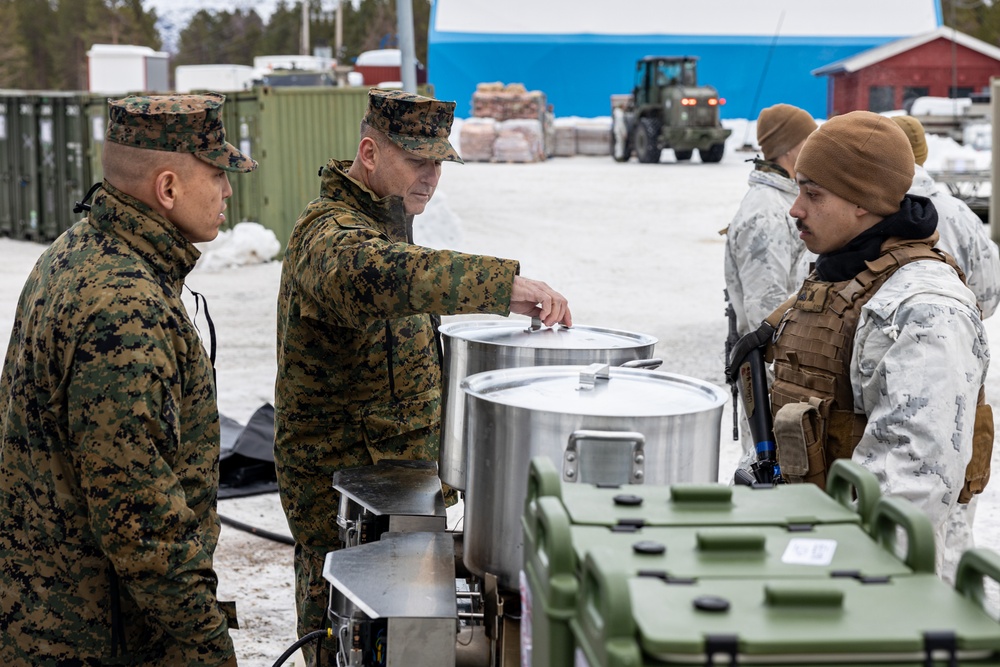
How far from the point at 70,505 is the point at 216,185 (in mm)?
799

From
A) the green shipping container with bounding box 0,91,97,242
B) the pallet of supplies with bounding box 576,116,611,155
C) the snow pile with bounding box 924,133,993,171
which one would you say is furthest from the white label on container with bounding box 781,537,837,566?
the pallet of supplies with bounding box 576,116,611,155

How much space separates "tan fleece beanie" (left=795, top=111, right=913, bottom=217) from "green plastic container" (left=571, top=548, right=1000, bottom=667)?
1.47 metres

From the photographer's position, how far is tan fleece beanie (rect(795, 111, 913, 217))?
299cm

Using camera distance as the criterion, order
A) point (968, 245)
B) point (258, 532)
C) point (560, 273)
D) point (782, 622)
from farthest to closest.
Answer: point (560, 273)
point (258, 532)
point (968, 245)
point (782, 622)

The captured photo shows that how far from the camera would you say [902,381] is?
8.87 ft

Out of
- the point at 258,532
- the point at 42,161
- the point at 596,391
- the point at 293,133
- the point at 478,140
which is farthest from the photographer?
the point at 478,140

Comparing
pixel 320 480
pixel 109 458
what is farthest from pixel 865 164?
pixel 109 458

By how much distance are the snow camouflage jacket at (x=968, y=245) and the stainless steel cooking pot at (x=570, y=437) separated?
9.29 ft

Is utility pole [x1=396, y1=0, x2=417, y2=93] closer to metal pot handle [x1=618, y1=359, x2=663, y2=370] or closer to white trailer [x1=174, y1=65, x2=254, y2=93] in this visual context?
metal pot handle [x1=618, y1=359, x2=663, y2=370]

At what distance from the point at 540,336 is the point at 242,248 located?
1383 centimetres

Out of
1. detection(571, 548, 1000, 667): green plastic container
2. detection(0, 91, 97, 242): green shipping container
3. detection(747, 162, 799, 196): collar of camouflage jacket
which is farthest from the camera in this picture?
detection(0, 91, 97, 242): green shipping container

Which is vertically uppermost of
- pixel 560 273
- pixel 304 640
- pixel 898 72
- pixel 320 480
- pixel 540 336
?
pixel 898 72

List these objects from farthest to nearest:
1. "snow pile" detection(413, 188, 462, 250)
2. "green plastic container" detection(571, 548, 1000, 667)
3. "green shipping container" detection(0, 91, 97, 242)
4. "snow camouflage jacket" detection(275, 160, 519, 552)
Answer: "green shipping container" detection(0, 91, 97, 242) → "snow pile" detection(413, 188, 462, 250) → "snow camouflage jacket" detection(275, 160, 519, 552) → "green plastic container" detection(571, 548, 1000, 667)

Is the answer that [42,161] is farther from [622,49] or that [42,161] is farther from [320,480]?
[622,49]
